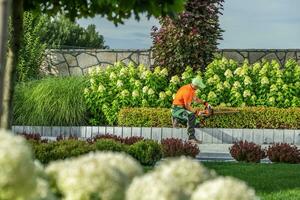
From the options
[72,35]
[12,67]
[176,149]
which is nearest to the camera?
[12,67]

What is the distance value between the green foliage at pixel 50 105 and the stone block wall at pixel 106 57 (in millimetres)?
2631

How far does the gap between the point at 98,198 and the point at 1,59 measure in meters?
1.83

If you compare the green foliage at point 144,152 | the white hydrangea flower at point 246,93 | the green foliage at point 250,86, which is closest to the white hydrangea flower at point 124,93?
the green foliage at point 250,86

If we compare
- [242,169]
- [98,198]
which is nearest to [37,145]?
[242,169]

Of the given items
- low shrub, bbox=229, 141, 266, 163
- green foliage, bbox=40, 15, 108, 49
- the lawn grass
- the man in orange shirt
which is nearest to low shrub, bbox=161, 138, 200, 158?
the lawn grass

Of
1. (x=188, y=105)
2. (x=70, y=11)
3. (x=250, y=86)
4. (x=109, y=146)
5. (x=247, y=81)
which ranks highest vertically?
(x=70, y=11)

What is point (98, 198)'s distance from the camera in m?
1.95

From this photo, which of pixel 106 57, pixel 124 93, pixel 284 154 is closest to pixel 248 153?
pixel 284 154

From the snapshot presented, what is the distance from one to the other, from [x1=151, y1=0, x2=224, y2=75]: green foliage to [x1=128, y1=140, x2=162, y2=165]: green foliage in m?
9.18

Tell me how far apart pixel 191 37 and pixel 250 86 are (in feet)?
6.29

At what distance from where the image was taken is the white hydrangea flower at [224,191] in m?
1.81

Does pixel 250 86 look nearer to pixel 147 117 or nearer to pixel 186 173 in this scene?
pixel 147 117

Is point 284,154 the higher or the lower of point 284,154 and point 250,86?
the lower

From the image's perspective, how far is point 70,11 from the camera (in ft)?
22.1
